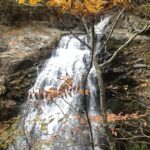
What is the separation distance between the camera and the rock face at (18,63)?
420 inches

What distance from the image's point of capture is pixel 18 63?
1099 cm

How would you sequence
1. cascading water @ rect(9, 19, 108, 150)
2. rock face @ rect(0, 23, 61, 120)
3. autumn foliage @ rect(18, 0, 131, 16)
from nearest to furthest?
1. autumn foliage @ rect(18, 0, 131, 16)
2. cascading water @ rect(9, 19, 108, 150)
3. rock face @ rect(0, 23, 61, 120)

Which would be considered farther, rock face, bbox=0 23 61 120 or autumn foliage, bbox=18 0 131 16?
rock face, bbox=0 23 61 120

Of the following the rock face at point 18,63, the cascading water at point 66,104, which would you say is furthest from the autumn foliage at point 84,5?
the rock face at point 18,63

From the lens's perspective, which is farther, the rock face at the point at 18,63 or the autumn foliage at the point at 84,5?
the rock face at the point at 18,63

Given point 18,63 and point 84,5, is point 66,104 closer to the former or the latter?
point 18,63

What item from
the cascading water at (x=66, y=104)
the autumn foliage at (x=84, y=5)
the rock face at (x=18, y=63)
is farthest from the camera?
the rock face at (x=18, y=63)

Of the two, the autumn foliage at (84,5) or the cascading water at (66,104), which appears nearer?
the autumn foliage at (84,5)

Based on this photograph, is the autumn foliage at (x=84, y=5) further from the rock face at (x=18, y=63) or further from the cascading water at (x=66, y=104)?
the rock face at (x=18, y=63)

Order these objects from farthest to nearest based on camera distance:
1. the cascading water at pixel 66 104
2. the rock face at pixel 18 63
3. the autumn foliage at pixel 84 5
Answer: the rock face at pixel 18 63
the cascading water at pixel 66 104
the autumn foliage at pixel 84 5

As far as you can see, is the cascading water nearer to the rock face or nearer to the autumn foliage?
the rock face

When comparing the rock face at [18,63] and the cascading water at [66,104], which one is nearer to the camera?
the cascading water at [66,104]

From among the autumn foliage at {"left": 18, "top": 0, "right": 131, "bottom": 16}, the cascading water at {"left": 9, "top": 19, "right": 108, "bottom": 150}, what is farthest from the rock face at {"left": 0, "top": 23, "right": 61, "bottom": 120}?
the autumn foliage at {"left": 18, "top": 0, "right": 131, "bottom": 16}

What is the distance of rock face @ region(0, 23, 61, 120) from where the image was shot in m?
10.7
